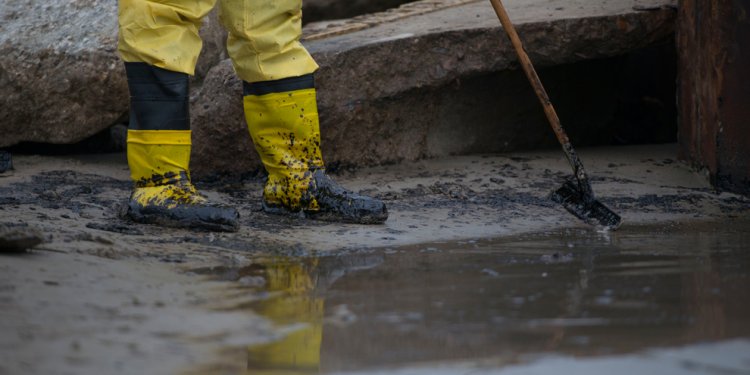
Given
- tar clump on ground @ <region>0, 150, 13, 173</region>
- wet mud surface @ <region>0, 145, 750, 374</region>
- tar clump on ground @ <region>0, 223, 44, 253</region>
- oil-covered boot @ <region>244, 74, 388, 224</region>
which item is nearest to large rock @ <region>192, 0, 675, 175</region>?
wet mud surface @ <region>0, 145, 750, 374</region>

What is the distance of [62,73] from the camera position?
447 cm

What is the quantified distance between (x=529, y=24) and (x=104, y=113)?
6.08 feet

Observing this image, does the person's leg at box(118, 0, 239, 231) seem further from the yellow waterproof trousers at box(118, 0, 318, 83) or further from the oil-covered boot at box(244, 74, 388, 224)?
the oil-covered boot at box(244, 74, 388, 224)

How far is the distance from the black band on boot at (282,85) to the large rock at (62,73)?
115 centimetres

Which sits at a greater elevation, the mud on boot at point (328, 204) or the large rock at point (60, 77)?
the large rock at point (60, 77)

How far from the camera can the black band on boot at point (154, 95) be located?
Result: 129 inches

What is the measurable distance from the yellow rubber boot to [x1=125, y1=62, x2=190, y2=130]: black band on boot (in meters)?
0.03

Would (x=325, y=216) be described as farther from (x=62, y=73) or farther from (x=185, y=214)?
(x=62, y=73)

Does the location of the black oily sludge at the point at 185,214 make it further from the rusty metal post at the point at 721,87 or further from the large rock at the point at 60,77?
the rusty metal post at the point at 721,87

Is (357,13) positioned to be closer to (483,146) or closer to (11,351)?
(483,146)

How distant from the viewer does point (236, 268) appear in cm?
272

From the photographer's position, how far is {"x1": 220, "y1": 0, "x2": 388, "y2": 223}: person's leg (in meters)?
3.43

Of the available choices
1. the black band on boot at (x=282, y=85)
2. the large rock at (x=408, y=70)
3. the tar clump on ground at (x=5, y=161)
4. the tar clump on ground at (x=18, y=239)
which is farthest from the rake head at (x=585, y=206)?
the tar clump on ground at (x=5, y=161)

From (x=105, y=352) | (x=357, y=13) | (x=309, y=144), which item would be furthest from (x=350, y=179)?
(x=105, y=352)
